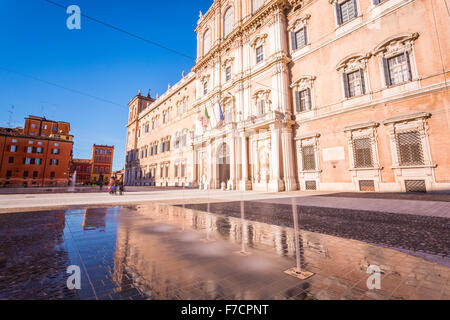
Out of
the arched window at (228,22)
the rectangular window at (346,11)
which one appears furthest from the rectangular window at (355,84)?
the arched window at (228,22)

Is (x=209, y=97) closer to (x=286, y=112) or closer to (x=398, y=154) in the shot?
(x=286, y=112)

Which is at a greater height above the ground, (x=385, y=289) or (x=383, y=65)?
(x=383, y=65)

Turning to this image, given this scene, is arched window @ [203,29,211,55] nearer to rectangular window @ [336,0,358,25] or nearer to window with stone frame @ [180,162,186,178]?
window with stone frame @ [180,162,186,178]

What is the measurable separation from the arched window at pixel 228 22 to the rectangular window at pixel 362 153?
19.8 metres

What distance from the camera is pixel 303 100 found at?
16.5 m

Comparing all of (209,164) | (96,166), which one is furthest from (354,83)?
(96,166)

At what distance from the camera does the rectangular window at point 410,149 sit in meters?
10.7

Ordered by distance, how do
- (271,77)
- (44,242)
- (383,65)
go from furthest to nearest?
(271,77) < (383,65) < (44,242)

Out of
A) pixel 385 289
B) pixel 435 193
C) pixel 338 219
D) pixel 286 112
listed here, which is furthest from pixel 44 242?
pixel 286 112

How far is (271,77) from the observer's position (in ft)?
58.9

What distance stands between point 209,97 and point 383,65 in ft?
57.5

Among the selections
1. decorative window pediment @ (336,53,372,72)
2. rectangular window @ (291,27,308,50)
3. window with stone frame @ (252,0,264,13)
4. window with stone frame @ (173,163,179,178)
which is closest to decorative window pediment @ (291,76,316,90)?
decorative window pediment @ (336,53,372,72)

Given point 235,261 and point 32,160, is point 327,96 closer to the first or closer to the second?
point 235,261

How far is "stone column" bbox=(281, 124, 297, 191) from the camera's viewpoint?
15.5m
